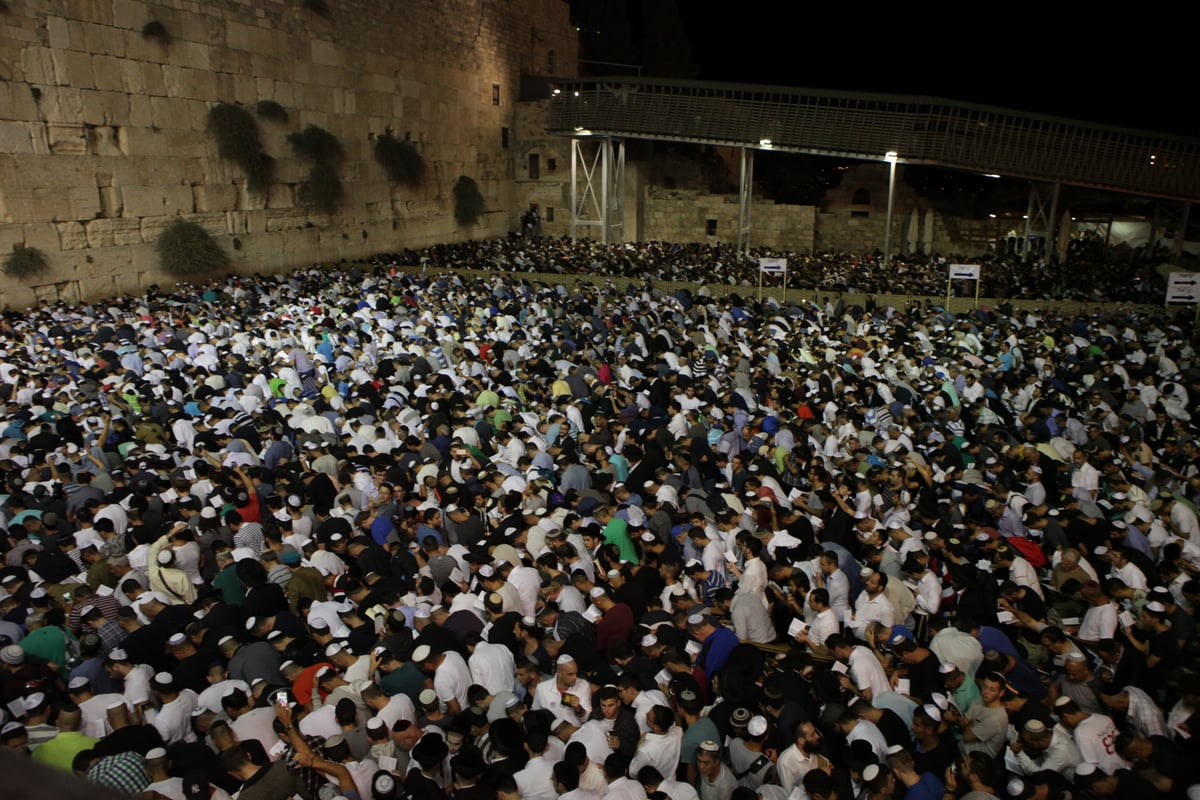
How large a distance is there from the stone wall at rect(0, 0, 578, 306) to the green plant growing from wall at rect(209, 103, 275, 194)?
0.73 feet

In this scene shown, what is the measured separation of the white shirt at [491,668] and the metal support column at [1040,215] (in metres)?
21.7

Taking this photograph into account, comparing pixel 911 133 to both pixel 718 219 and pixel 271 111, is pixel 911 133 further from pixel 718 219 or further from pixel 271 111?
pixel 271 111

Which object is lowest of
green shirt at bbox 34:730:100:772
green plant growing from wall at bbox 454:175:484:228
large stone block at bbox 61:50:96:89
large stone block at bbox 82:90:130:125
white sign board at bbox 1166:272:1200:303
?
green shirt at bbox 34:730:100:772

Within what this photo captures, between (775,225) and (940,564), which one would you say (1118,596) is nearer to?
(940,564)

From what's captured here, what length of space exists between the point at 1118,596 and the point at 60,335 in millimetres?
14196

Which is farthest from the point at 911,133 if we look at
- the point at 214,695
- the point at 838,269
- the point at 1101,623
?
the point at 214,695

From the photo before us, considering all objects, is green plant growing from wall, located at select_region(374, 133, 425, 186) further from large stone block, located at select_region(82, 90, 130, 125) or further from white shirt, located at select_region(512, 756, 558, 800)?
white shirt, located at select_region(512, 756, 558, 800)

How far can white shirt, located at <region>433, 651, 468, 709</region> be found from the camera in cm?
464

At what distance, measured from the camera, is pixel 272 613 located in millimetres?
5488

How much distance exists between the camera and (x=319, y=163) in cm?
2253

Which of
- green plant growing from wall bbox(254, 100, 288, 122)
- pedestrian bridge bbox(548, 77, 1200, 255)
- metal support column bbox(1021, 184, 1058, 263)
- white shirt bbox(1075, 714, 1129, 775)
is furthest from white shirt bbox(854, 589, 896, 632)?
green plant growing from wall bbox(254, 100, 288, 122)

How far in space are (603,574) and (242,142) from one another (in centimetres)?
1794

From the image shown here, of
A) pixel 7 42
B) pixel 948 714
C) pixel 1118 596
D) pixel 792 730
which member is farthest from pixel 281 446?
pixel 7 42

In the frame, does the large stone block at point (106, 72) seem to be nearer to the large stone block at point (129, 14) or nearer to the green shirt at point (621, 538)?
the large stone block at point (129, 14)
